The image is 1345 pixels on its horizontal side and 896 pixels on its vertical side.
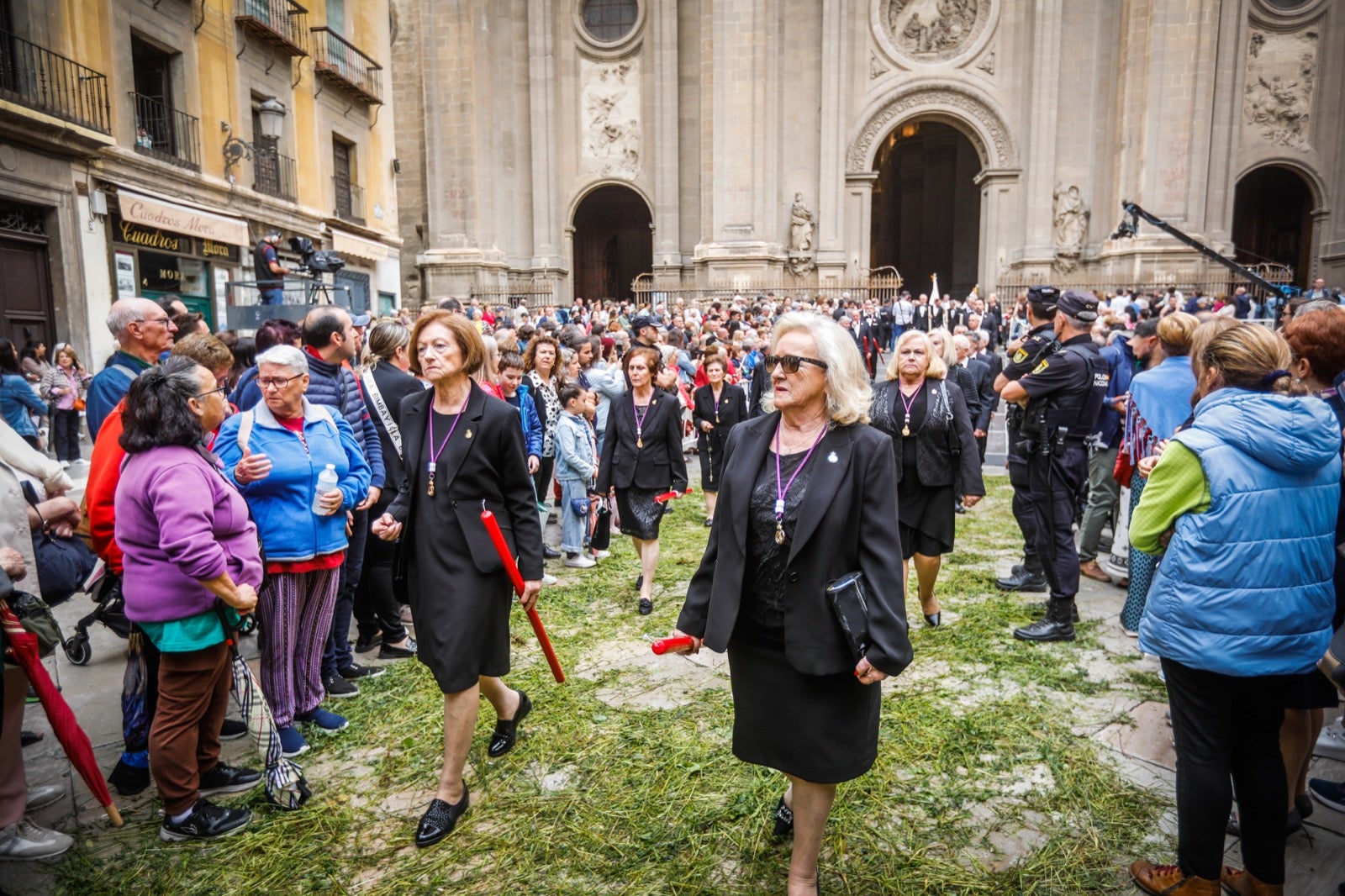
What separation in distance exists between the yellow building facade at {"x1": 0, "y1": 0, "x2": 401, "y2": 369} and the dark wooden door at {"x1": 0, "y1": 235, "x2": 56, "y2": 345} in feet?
0.08

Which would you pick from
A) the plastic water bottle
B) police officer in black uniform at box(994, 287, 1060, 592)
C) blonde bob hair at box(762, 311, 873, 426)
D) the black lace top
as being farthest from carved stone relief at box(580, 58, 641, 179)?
the black lace top

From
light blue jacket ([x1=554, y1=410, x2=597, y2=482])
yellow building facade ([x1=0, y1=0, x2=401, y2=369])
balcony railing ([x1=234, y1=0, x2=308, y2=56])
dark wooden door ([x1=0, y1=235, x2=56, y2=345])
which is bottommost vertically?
light blue jacket ([x1=554, y1=410, x2=597, y2=482])

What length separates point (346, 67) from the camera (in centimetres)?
2044

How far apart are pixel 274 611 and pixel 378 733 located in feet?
2.77

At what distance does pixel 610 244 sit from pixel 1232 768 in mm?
35593

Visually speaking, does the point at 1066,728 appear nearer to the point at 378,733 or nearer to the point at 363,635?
the point at 378,733

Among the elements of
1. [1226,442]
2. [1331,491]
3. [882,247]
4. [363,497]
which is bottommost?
[363,497]

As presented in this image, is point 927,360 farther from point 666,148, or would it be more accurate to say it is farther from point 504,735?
point 666,148

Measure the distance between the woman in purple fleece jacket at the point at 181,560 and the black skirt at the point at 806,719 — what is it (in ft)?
6.80

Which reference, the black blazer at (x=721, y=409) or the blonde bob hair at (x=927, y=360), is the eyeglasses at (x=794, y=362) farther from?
the black blazer at (x=721, y=409)

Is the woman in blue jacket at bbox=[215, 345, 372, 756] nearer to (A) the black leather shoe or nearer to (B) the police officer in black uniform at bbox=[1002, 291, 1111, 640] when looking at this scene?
(B) the police officer in black uniform at bbox=[1002, 291, 1111, 640]

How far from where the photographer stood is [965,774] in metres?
3.72

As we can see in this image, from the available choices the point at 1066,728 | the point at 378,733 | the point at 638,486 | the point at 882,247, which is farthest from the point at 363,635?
the point at 882,247

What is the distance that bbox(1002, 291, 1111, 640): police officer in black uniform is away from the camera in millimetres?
5301
